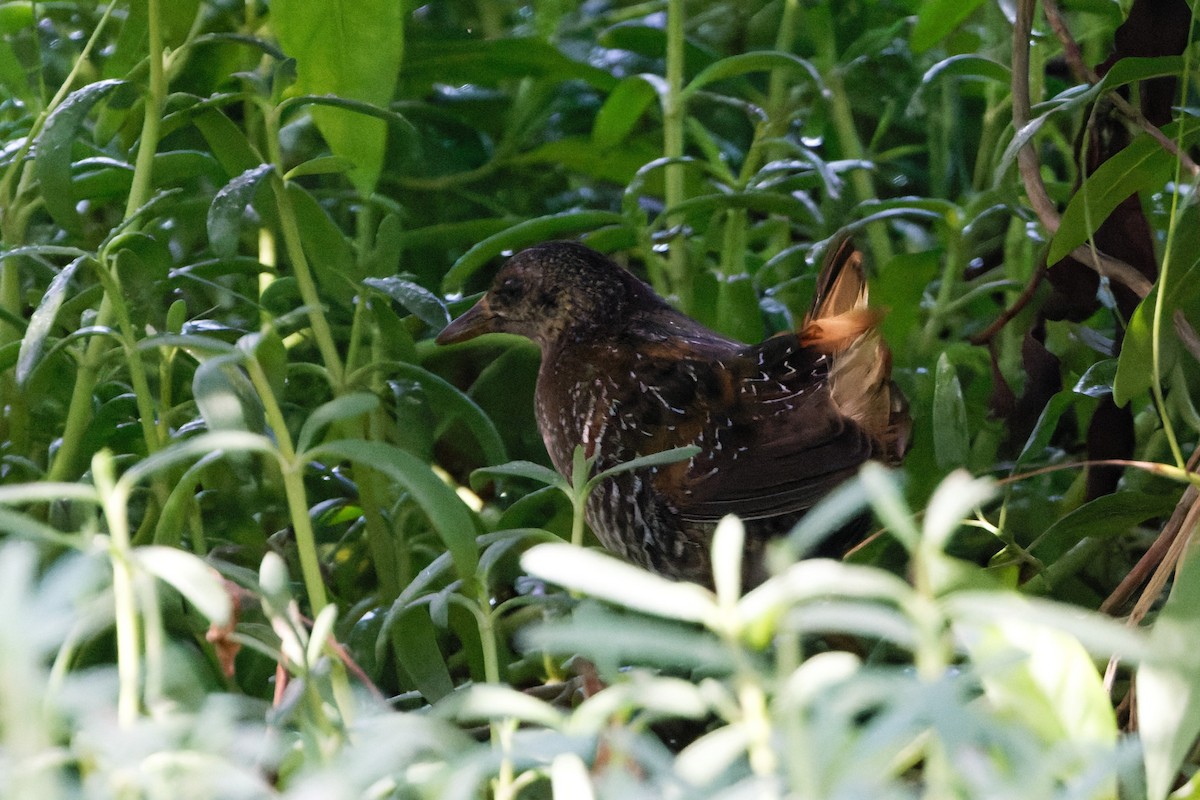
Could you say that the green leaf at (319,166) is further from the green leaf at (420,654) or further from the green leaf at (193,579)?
the green leaf at (193,579)

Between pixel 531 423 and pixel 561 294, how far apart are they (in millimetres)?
147

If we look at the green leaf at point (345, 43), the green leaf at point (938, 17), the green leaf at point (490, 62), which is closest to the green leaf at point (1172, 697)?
the green leaf at point (345, 43)

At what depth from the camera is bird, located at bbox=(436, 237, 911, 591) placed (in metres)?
1.07

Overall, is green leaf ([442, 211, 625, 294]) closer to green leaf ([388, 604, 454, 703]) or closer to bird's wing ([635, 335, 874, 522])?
bird's wing ([635, 335, 874, 522])

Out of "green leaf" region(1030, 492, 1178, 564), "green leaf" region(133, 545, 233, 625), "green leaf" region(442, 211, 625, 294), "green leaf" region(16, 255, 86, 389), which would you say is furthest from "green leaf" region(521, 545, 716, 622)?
"green leaf" region(442, 211, 625, 294)

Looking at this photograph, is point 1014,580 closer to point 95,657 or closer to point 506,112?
point 95,657

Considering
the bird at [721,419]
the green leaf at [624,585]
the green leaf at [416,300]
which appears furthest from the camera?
the bird at [721,419]

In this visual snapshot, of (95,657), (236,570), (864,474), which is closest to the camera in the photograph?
(864,474)

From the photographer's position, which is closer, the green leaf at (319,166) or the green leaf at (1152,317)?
the green leaf at (1152,317)

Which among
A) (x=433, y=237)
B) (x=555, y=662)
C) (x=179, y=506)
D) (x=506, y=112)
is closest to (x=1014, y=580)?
(x=555, y=662)

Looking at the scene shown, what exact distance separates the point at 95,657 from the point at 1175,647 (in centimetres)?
59

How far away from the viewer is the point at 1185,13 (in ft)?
2.93

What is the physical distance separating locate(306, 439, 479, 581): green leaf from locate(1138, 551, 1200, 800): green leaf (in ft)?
0.93

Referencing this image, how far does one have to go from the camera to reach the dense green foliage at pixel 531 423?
1.19 ft
